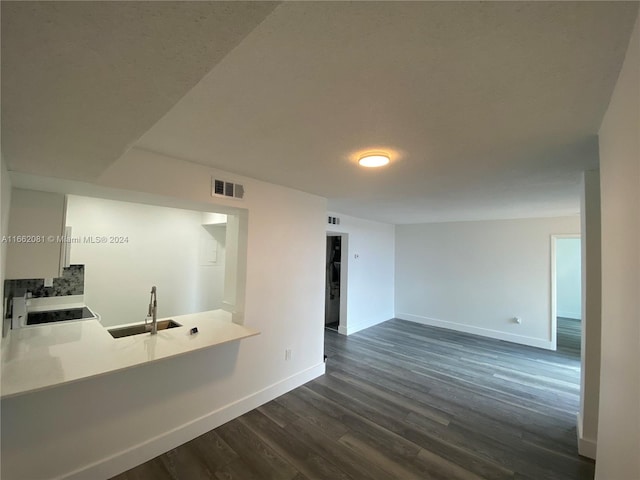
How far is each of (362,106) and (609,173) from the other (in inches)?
47.8

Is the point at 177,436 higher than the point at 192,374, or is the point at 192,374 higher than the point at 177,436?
the point at 192,374

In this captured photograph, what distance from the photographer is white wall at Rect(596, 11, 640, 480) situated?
886 mm

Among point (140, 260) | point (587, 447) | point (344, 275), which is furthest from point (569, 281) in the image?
point (140, 260)

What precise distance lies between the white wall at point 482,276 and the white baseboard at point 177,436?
13.5 ft

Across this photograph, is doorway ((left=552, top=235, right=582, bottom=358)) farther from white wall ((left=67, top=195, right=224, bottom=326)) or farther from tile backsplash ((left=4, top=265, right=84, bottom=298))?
tile backsplash ((left=4, top=265, right=84, bottom=298))

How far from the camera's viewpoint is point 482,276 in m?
5.43

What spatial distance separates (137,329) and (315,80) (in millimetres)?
2823

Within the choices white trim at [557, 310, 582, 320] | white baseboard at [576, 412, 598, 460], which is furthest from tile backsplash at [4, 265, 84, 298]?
white trim at [557, 310, 582, 320]

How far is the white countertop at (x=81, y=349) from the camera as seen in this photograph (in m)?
1.52

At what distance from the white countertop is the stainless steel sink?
85mm

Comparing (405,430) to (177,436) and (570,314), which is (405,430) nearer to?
(177,436)

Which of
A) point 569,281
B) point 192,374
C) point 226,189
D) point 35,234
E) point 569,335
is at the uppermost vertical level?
point 226,189

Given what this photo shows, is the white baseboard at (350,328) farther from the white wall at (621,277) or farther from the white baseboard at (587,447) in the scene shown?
the white wall at (621,277)

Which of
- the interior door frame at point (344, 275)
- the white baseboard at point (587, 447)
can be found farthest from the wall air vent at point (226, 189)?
the white baseboard at point (587, 447)
